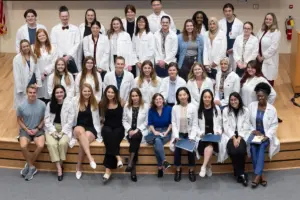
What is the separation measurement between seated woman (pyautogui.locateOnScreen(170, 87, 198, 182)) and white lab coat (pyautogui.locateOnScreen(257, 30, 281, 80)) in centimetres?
149

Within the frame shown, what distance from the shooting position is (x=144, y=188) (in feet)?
18.2

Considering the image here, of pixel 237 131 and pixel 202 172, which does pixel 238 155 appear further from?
pixel 202 172

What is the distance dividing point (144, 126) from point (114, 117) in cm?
37

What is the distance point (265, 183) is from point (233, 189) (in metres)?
0.37

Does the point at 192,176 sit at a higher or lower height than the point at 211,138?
lower

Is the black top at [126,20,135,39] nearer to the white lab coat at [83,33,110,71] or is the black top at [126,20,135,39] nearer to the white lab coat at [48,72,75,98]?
the white lab coat at [83,33,110,71]

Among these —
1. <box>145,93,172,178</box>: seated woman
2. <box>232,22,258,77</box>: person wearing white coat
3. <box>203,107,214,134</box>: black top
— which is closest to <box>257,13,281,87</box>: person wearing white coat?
<box>232,22,258,77</box>: person wearing white coat

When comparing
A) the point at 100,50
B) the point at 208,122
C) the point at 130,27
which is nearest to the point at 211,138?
the point at 208,122

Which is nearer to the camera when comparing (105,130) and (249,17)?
(105,130)

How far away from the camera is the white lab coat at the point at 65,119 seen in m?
5.81

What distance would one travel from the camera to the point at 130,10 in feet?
21.9

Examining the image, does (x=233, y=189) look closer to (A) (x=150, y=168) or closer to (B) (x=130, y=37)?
→ (A) (x=150, y=168)

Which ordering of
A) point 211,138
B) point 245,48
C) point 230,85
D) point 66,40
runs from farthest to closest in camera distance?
point 66,40, point 245,48, point 230,85, point 211,138

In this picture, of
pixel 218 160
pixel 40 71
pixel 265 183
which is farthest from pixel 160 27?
pixel 265 183
